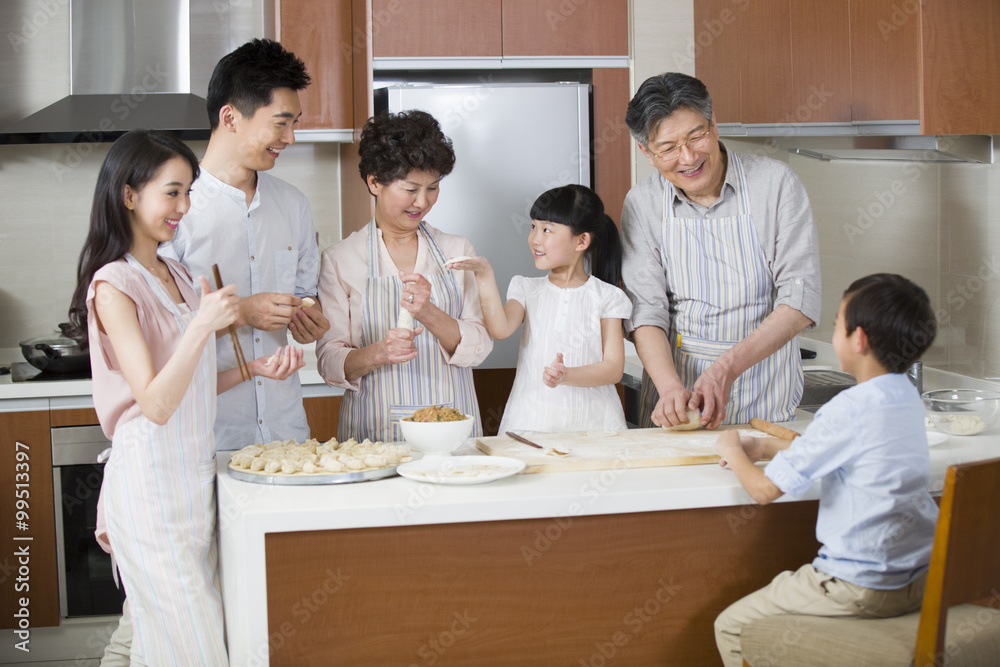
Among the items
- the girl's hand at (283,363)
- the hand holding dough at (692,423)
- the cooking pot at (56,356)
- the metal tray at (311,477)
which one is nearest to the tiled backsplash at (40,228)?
the cooking pot at (56,356)

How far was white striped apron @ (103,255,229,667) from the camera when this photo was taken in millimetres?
1482

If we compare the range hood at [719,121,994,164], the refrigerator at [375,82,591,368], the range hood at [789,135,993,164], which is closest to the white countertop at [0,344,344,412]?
the refrigerator at [375,82,591,368]

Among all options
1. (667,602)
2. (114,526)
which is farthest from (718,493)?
(114,526)

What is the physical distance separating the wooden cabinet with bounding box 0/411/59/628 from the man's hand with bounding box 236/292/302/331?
4.63 feet

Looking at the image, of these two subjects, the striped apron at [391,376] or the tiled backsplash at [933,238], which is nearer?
the striped apron at [391,376]

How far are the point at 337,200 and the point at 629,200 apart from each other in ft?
5.62

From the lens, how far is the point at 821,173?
10.5ft

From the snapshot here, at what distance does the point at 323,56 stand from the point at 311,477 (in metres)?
2.08

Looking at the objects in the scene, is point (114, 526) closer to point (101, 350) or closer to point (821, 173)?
point (101, 350)

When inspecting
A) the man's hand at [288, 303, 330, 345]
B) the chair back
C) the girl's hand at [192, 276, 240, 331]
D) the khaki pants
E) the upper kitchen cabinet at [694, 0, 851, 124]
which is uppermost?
the upper kitchen cabinet at [694, 0, 851, 124]

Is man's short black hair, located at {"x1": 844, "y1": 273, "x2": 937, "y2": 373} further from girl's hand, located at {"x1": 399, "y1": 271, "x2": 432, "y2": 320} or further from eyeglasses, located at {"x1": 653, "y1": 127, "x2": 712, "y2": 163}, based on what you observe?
girl's hand, located at {"x1": 399, "y1": 271, "x2": 432, "y2": 320}

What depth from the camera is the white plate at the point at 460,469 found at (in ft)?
4.80

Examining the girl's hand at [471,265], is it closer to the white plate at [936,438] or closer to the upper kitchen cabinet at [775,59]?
the white plate at [936,438]

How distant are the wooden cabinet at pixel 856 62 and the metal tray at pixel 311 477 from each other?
59.2 inches
